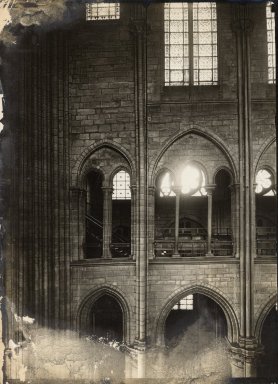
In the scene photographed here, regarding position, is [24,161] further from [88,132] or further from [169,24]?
[169,24]

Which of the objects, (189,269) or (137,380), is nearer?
(137,380)

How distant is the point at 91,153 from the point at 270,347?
18.4 feet

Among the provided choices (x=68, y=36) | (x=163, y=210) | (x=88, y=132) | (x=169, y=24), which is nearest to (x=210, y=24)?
(x=169, y=24)

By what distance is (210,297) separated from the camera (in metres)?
8.57

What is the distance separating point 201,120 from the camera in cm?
845

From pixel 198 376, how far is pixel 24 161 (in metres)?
5.16

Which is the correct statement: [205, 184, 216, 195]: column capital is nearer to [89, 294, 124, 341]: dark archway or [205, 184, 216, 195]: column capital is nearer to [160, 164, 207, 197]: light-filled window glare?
[160, 164, 207, 197]: light-filled window glare

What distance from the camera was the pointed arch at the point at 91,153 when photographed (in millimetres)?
8667

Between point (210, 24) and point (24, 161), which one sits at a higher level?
point (210, 24)

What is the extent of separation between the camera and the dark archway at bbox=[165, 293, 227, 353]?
25.1 ft

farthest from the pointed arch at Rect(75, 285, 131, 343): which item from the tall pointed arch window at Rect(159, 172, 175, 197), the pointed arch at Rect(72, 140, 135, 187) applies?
the tall pointed arch window at Rect(159, 172, 175, 197)

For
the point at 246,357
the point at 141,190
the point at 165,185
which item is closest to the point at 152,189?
the point at 141,190

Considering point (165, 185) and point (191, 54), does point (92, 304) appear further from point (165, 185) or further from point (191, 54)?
point (191, 54)

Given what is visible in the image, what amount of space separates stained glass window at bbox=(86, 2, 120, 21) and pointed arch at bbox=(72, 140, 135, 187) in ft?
8.46
